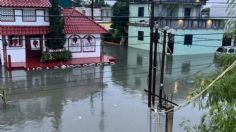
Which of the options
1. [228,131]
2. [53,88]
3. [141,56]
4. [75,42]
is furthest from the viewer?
[141,56]

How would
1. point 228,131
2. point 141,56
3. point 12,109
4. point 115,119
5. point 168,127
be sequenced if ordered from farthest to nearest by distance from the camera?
point 141,56, point 12,109, point 115,119, point 168,127, point 228,131

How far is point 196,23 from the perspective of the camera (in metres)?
31.4

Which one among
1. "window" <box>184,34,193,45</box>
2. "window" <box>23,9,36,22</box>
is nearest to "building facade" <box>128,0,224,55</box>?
"window" <box>184,34,193,45</box>

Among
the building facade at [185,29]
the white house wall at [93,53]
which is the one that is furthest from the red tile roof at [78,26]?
the building facade at [185,29]

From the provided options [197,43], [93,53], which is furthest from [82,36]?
[197,43]

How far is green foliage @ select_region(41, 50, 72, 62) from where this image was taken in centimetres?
2452

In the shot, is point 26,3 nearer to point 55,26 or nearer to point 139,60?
point 55,26

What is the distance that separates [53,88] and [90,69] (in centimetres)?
530

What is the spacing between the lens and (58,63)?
80.5 feet

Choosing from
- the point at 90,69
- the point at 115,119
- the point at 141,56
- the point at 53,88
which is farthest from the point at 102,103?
the point at 141,56

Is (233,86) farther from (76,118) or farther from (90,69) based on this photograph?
(90,69)

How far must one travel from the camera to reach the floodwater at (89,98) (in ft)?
44.6

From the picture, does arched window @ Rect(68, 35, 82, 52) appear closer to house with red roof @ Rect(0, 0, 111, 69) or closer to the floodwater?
house with red roof @ Rect(0, 0, 111, 69)

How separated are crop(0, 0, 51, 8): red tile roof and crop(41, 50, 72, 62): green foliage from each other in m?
3.54
